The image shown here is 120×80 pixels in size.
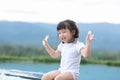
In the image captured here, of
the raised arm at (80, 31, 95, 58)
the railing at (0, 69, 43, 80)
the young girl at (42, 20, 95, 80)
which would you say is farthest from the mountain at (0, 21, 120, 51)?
the raised arm at (80, 31, 95, 58)

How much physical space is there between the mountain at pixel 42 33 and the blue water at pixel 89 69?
54 cm

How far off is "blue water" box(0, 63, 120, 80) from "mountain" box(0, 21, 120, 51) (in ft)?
1.77

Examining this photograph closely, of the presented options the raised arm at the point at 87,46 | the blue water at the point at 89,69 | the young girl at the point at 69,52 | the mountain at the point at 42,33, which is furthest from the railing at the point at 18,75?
the mountain at the point at 42,33

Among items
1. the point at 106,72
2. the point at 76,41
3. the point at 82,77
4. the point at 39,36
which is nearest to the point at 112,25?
the point at 39,36

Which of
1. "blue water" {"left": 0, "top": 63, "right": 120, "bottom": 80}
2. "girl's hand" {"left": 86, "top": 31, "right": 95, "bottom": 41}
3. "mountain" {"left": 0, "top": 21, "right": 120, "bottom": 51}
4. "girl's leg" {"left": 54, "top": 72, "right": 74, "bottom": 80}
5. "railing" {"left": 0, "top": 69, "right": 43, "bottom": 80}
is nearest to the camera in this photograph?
"girl's hand" {"left": 86, "top": 31, "right": 95, "bottom": 41}

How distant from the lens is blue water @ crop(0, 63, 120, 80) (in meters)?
3.45

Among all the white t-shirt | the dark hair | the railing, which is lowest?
the railing

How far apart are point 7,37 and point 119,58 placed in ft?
5.52

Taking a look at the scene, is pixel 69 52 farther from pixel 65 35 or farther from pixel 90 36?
pixel 90 36

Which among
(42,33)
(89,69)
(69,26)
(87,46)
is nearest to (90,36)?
(87,46)

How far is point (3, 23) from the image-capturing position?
18.7ft

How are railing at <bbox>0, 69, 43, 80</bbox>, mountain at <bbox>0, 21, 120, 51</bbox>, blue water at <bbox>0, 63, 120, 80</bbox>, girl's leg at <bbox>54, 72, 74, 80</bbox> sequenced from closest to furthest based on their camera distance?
girl's leg at <bbox>54, 72, 74, 80</bbox> < railing at <bbox>0, 69, 43, 80</bbox> < blue water at <bbox>0, 63, 120, 80</bbox> < mountain at <bbox>0, 21, 120, 51</bbox>

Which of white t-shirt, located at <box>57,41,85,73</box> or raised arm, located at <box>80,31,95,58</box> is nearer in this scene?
raised arm, located at <box>80,31,95,58</box>

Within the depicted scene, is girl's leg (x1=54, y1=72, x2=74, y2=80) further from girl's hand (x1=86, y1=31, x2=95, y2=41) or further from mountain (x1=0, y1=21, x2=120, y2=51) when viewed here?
mountain (x1=0, y1=21, x2=120, y2=51)
